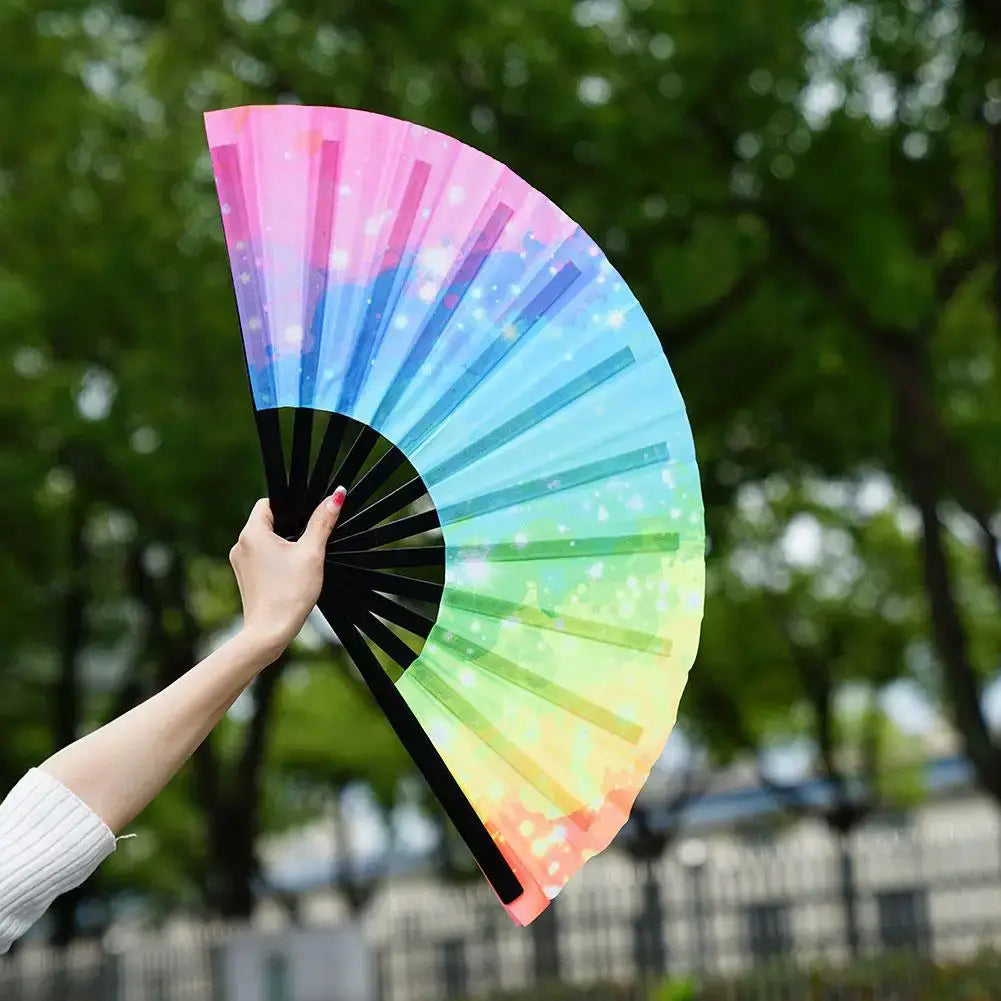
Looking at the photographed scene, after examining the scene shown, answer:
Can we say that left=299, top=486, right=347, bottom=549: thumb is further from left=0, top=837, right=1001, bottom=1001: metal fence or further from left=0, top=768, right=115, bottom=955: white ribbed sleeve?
left=0, top=837, right=1001, bottom=1001: metal fence

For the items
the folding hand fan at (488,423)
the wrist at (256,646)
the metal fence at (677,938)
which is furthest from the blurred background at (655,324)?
the wrist at (256,646)

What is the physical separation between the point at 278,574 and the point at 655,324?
10272 mm

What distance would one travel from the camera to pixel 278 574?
6.67ft

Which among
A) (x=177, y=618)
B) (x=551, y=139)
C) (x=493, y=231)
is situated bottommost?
(x=493, y=231)

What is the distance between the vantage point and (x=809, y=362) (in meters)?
13.8

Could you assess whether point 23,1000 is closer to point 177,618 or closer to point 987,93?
point 177,618

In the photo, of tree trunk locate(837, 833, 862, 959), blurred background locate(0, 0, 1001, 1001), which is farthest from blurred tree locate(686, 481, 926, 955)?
tree trunk locate(837, 833, 862, 959)

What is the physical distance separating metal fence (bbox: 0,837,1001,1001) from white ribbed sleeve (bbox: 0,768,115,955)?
463 inches

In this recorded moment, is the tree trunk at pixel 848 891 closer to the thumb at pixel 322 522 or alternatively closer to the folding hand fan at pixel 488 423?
the folding hand fan at pixel 488 423

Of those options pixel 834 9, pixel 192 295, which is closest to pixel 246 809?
pixel 192 295

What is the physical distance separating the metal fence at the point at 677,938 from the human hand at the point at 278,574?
37.8 feet

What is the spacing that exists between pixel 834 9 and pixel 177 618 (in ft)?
35.7

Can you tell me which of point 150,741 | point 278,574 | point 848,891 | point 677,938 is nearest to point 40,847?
point 150,741

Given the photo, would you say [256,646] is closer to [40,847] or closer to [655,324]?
[40,847]
